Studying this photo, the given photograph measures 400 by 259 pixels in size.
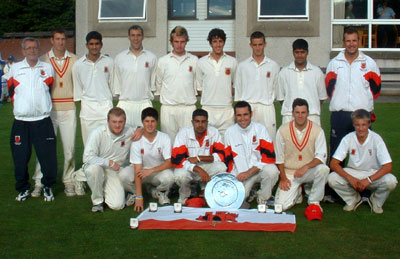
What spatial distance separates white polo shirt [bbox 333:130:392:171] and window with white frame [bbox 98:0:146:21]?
11051 mm

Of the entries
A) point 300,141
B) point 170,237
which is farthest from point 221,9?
point 170,237

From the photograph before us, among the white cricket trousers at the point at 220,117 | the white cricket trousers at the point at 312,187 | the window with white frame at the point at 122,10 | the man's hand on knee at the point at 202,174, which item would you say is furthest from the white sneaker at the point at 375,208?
the window with white frame at the point at 122,10

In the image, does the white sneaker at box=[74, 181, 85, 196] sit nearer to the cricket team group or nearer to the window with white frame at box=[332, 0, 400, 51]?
the cricket team group

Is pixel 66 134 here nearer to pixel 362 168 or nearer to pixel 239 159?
pixel 239 159

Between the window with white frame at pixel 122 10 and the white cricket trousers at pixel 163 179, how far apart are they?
1021 centimetres

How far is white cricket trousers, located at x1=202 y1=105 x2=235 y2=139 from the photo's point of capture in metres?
7.89

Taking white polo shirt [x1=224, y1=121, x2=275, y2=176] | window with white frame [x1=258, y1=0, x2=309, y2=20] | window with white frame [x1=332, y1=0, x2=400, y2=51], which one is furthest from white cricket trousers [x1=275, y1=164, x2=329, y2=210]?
window with white frame [x1=332, y1=0, x2=400, y2=51]

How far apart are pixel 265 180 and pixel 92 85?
2.64m

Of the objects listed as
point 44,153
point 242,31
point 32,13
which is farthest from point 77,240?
point 32,13

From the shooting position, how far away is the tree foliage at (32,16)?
3422 cm

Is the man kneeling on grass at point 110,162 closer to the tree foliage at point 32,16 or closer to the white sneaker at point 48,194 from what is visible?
the white sneaker at point 48,194

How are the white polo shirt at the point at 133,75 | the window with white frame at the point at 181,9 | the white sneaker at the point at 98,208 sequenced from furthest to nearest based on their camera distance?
the window with white frame at the point at 181,9
the white polo shirt at the point at 133,75
the white sneaker at the point at 98,208

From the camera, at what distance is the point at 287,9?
16.2m

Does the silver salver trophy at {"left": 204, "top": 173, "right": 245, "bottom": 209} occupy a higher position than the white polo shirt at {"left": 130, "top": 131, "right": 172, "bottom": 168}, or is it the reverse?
the white polo shirt at {"left": 130, "top": 131, "right": 172, "bottom": 168}
